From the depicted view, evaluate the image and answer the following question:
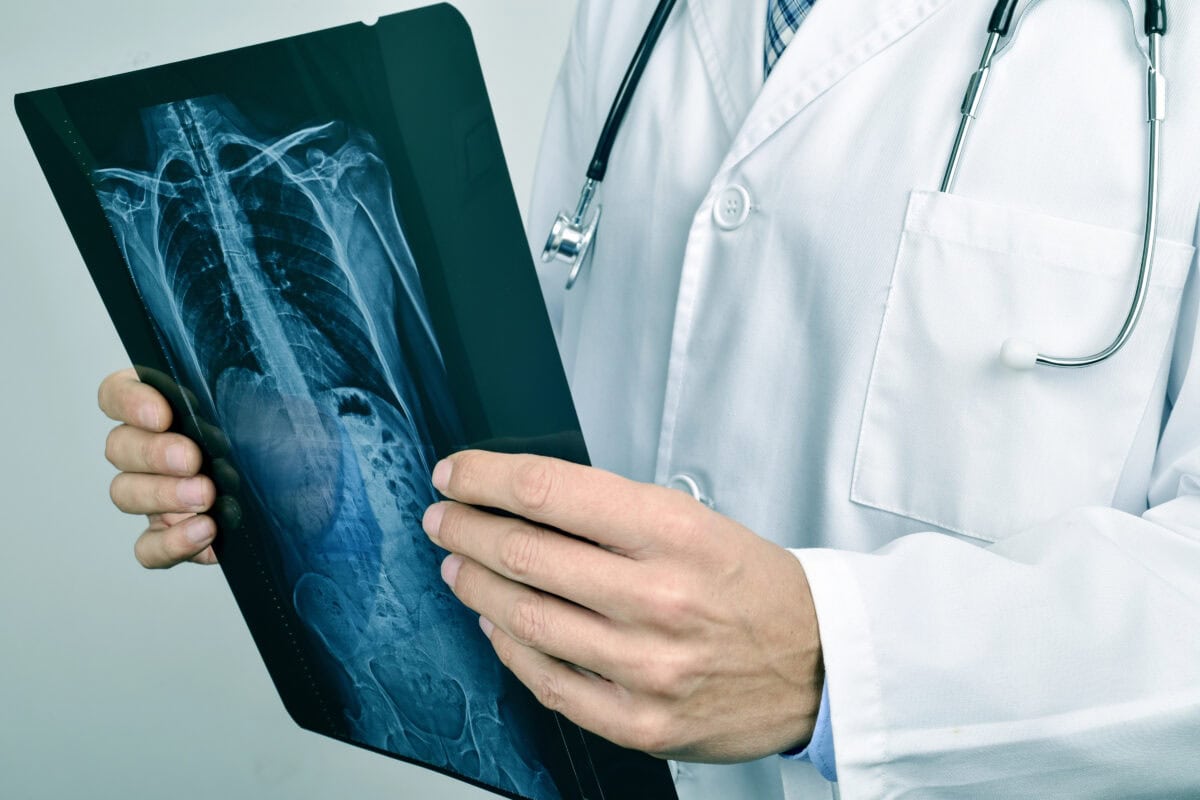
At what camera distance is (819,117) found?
2.44 ft

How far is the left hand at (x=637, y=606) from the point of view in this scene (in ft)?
1.70

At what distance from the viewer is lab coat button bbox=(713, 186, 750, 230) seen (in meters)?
0.75

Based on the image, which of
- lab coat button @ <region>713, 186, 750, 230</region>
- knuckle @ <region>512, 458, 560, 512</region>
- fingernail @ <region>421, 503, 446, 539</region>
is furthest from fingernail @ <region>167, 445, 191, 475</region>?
lab coat button @ <region>713, 186, 750, 230</region>

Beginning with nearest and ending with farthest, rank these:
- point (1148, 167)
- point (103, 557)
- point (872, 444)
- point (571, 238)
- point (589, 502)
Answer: point (589, 502) → point (1148, 167) → point (872, 444) → point (571, 238) → point (103, 557)

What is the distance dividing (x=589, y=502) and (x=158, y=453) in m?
0.40

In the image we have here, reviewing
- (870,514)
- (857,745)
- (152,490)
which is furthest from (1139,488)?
(152,490)

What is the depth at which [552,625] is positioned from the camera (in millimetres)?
540

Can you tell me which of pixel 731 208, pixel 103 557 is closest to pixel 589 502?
pixel 731 208

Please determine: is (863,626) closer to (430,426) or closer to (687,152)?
(430,426)

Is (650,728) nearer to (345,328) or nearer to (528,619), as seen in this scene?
(528,619)

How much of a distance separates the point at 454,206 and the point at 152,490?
0.40 metres

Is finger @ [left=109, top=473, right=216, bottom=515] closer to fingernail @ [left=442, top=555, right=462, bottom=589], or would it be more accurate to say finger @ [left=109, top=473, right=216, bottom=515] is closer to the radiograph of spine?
the radiograph of spine

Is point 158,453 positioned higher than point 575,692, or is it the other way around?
point 158,453

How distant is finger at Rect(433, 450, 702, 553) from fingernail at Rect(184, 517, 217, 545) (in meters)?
0.34
